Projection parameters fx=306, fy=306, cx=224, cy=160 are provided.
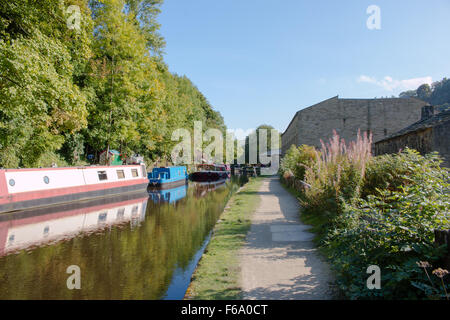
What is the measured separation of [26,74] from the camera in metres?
9.36

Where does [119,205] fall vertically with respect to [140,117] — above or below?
below

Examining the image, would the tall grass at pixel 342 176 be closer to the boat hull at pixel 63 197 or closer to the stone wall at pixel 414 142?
the stone wall at pixel 414 142

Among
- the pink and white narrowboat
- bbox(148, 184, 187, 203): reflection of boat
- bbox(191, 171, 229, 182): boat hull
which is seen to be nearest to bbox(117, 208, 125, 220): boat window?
the pink and white narrowboat

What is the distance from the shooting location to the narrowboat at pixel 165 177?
2389 centimetres

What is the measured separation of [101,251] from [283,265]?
452cm

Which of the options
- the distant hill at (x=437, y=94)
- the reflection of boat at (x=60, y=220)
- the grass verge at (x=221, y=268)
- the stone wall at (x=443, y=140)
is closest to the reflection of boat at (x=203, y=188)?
the reflection of boat at (x=60, y=220)

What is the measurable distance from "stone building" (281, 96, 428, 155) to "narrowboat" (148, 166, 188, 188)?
44.4 feet

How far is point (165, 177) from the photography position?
24.9 metres

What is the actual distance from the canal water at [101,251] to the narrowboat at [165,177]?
10.6 meters

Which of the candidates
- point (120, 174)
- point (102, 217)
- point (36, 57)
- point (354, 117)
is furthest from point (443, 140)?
point (354, 117)

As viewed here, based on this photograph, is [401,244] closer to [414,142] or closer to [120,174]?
[414,142]
